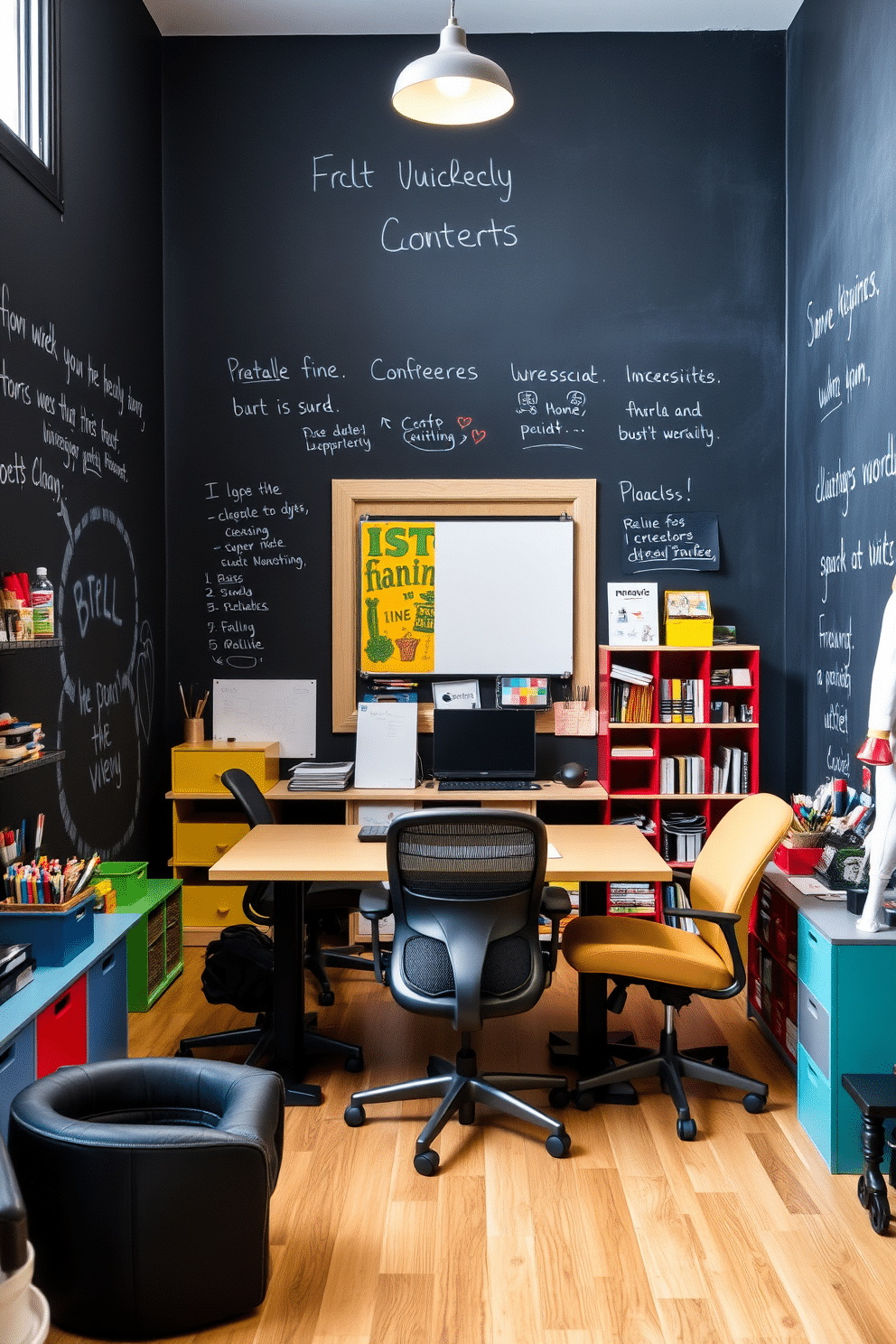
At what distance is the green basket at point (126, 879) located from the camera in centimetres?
420

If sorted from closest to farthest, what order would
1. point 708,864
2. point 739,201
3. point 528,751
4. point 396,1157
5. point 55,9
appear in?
point 396,1157
point 708,864
point 55,9
point 528,751
point 739,201

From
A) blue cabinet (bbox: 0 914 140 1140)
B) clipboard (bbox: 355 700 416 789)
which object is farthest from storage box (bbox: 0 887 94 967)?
clipboard (bbox: 355 700 416 789)

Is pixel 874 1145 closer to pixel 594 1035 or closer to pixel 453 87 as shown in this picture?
pixel 594 1035

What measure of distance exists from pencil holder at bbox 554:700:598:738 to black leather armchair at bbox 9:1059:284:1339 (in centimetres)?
314

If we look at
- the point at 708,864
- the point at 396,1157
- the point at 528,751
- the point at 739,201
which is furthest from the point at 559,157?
the point at 396,1157

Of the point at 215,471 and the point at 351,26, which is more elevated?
the point at 351,26

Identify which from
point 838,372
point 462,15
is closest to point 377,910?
point 838,372

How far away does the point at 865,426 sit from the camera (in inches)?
157

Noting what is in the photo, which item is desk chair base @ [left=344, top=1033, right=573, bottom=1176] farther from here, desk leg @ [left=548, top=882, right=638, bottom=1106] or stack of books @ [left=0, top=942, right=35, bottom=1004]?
stack of books @ [left=0, top=942, right=35, bottom=1004]

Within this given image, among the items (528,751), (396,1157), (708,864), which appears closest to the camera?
(396,1157)

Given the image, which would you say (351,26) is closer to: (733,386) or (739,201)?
(739,201)

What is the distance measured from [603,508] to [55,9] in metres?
3.07

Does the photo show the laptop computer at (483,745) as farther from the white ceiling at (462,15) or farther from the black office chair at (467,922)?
the white ceiling at (462,15)

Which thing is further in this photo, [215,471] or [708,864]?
[215,471]
